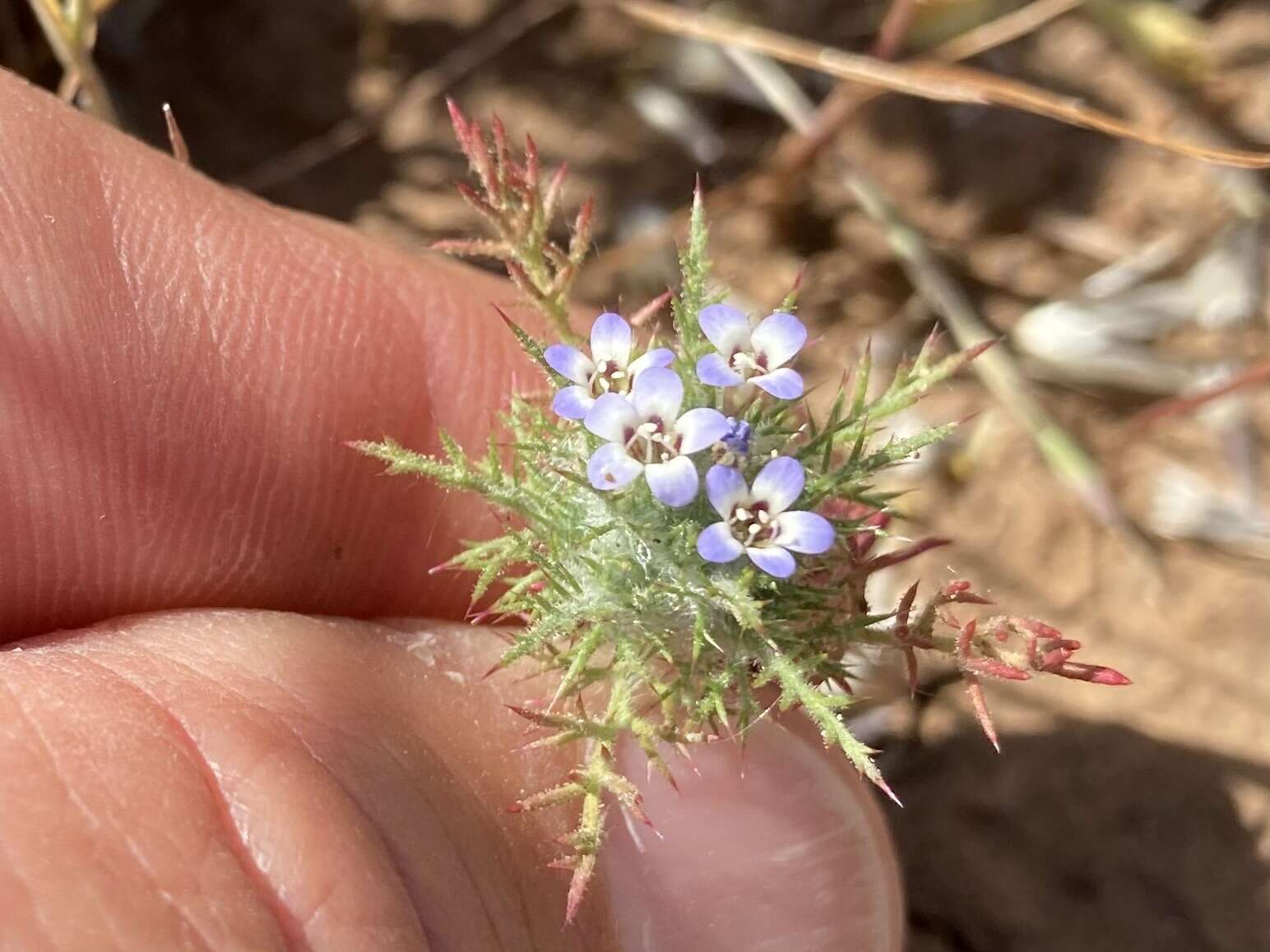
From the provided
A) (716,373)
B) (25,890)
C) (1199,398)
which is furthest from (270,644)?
(1199,398)

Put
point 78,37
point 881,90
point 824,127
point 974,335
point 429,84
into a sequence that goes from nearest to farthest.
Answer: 1. point 78,37
2. point 881,90
3. point 824,127
4. point 974,335
5. point 429,84

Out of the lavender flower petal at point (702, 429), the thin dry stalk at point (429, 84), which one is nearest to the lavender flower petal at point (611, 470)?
the lavender flower petal at point (702, 429)

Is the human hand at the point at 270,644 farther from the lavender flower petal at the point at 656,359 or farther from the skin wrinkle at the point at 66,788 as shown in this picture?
the lavender flower petal at the point at 656,359

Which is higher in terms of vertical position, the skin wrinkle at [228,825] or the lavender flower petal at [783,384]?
the lavender flower petal at [783,384]

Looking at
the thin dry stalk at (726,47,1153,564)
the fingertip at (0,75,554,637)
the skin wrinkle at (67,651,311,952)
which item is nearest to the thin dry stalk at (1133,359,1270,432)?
the thin dry stalk at (726,47,1153,564)

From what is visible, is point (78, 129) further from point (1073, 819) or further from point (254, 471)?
point (1073, 819)

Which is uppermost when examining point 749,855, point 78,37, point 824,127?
point 78,37

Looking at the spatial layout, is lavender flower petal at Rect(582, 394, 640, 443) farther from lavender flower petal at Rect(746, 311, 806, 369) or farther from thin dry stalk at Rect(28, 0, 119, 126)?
thin dry stalk at Rect(28, 0, 119, 126)

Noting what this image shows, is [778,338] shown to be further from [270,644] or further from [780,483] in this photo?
[270,644]
